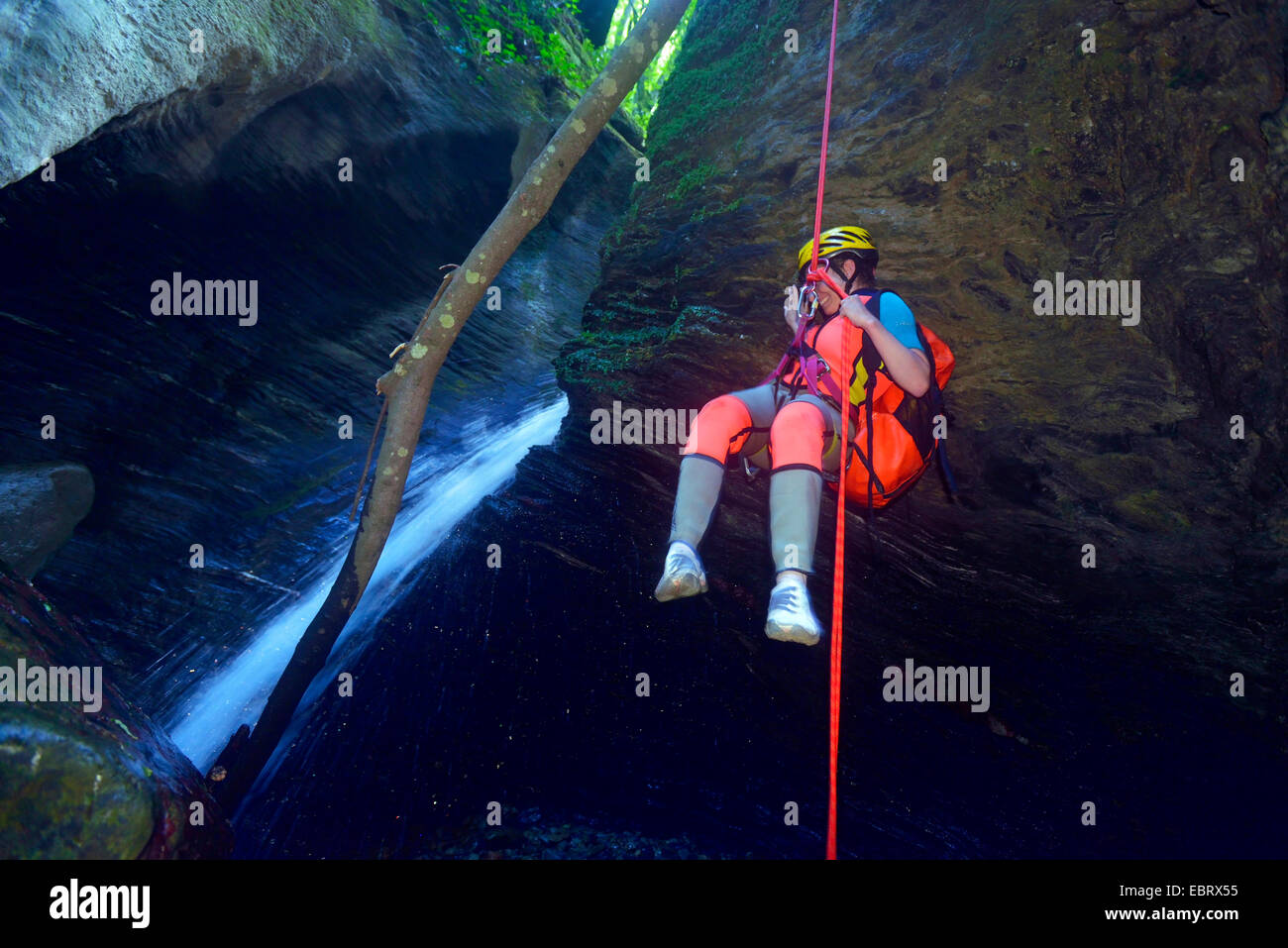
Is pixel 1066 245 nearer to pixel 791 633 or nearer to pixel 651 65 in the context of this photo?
pixel 791 633

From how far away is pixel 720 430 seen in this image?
341cm

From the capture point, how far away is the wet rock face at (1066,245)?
4371mm

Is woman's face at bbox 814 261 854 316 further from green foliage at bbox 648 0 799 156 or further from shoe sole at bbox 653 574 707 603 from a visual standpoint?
green foliage at bbox 648 0 799 156

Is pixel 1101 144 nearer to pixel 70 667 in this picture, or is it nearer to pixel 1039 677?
pixel 1039 677

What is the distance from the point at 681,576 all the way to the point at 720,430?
2.95 ft

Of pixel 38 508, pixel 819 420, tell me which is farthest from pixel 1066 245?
pixel 38 508

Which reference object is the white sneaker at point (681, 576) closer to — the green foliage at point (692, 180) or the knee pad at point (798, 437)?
the knee pad at point (798, 437)

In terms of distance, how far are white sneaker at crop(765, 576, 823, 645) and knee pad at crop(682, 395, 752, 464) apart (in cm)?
81

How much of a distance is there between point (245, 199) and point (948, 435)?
6954mm

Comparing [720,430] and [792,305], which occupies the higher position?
[792,305]

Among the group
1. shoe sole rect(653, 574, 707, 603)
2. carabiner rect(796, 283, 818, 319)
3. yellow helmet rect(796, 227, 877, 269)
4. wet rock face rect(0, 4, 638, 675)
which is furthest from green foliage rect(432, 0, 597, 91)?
shoe sole rect(653, 574, 707, 603)

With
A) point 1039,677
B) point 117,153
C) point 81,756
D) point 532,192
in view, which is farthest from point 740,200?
point 81,756

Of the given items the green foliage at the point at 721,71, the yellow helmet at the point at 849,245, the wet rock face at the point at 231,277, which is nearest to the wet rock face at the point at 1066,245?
the green foliage at the point at 721,71

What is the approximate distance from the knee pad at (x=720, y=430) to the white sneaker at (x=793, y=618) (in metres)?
0.81
